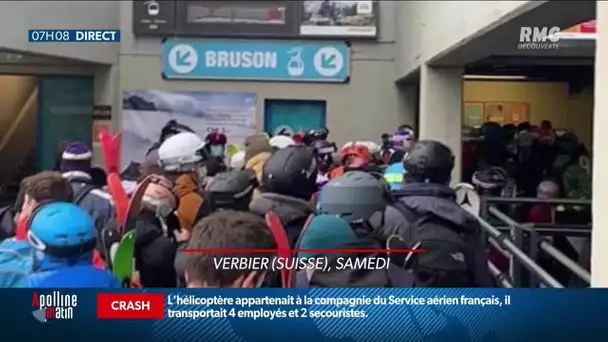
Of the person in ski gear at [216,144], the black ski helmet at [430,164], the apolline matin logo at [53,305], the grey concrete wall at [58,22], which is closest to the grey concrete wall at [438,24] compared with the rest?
the black ski helmet at [430,164]

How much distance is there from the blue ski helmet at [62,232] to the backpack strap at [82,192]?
0.19 meters

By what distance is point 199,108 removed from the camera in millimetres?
1974

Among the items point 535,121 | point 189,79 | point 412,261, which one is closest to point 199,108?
point 189,79

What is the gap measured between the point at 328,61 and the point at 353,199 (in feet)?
1.33

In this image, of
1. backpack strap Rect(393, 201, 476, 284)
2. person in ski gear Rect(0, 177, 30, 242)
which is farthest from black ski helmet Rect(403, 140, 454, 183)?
person in ski gear Rect(0, 177, 30, 242)

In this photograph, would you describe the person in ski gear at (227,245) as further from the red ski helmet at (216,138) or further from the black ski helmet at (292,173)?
the red ski helmet at (216,138)

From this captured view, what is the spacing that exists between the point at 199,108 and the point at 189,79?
0.07 meters

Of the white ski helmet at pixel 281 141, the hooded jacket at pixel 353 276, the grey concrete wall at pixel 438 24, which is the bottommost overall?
the hooded jacket at pixel 353 276

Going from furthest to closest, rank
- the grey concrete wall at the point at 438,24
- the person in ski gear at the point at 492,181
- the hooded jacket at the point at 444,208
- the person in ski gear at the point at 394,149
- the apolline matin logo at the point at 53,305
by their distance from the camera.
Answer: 1. the grey concrete wall at the point at 438,24
2. the person in ski gear at the point at 394,149
3. the person in ski gear at the point at 492,181
4. the hooded jacket at the point at 444,208
5. the apolline matin logo at the point at 53,305

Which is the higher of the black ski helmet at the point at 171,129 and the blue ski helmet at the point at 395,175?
the black ski helmet at the point at 171,129

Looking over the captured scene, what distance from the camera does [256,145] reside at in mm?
2176

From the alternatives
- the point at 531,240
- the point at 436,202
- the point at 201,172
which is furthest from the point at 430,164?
the point at 531,240

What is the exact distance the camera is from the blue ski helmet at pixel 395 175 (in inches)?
78.8

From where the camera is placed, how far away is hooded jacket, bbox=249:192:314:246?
1.73 metres
